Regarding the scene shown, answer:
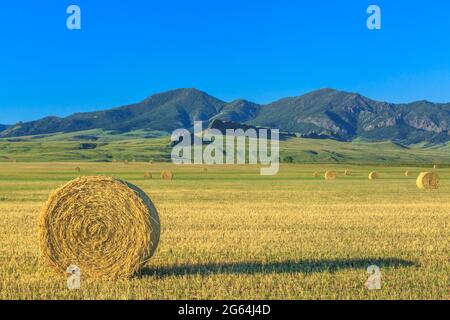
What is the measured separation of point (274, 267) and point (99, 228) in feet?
13.4

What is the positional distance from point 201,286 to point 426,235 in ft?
33.7

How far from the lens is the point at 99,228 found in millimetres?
13047

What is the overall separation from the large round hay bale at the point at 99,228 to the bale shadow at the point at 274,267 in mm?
742

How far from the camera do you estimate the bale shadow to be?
13266mm

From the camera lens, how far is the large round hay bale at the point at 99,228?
12664mm

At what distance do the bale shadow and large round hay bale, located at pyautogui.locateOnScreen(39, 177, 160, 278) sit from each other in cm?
74
